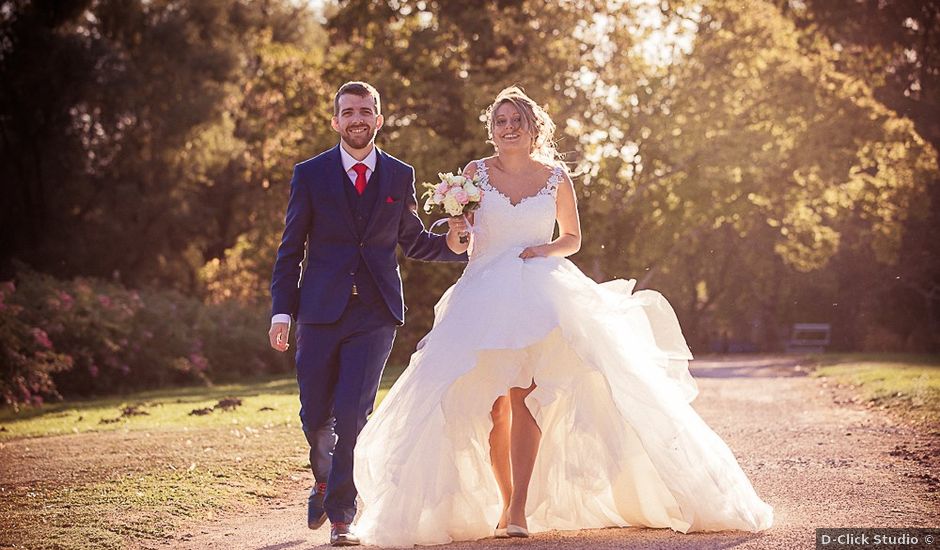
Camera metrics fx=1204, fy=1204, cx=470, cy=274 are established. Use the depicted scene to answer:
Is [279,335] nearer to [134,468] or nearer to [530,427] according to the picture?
[530,427]

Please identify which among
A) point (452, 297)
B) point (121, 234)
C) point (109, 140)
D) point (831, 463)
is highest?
point (109, 140)

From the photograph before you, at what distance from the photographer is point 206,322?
2733 cm

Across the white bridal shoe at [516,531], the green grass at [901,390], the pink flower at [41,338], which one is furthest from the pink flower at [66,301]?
the white bridal shoe at [516,531]

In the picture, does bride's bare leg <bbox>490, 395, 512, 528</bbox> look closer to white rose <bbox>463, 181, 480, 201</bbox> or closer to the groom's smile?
white rose <bbox>463, 181, 480, 201</bbox>

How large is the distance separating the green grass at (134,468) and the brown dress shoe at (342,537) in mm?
1406

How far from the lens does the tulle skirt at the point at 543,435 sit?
6.64 meters

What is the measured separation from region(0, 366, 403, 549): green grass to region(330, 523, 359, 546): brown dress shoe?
4.61ft

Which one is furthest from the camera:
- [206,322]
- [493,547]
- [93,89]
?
[93,89]

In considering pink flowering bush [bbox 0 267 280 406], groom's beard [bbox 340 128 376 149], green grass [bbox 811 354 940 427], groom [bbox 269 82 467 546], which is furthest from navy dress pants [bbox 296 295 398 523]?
pink flowering bush [bbox 0 267 280 406]

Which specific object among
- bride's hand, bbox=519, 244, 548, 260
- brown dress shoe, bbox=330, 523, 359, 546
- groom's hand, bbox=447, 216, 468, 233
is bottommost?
brown dress shoe, bbox=330, 523, 359, 546

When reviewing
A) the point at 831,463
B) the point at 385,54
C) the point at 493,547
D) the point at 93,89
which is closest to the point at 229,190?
the point at 93,89

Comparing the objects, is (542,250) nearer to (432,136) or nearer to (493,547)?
(493,547)

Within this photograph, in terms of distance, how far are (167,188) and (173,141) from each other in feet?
5.65

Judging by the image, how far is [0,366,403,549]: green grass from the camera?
775cm
